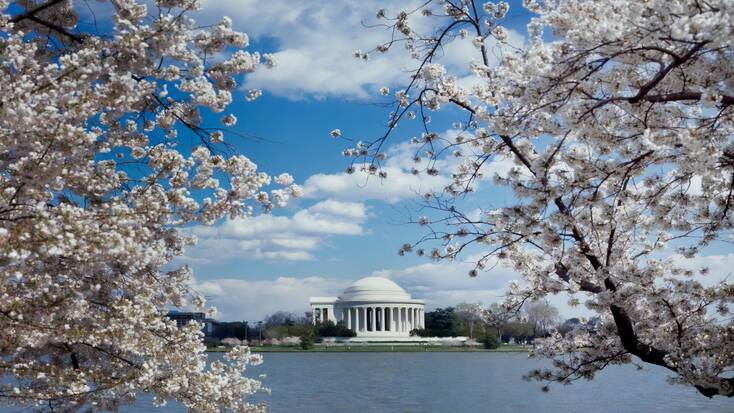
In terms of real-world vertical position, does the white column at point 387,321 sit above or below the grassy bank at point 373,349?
above

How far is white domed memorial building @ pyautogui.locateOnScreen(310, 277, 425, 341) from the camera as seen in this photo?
325ft

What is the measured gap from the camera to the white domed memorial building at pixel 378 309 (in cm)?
9900

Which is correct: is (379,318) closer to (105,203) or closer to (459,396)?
(459,396)

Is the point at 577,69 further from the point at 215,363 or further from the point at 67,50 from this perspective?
the point at 215,363

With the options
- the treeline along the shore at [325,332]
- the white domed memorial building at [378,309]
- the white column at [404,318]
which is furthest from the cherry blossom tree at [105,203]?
the white column at [404,318]

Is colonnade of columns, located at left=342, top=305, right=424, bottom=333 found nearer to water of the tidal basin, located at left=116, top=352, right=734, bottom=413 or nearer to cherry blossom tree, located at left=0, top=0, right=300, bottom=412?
water of the tidal basin, located at left=116, top=352, right=734, bottom=413

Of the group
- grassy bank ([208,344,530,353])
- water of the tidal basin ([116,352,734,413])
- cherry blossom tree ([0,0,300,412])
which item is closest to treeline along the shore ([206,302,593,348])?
grassy bank ([208,344,530,353])

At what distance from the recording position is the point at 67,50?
16.9 ft

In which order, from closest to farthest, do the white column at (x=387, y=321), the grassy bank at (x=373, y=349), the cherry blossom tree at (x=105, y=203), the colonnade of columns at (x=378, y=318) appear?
the cherry blossom tree at (x=105, y=203) < the grassy bank at (x=373, y=349) < the colonnade of columns at (x=378, y=318) < the white column at (x=387, y=321)

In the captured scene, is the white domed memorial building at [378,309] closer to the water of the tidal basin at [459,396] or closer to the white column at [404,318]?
the white column at [404,318]

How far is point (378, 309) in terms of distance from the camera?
99375 millimetres

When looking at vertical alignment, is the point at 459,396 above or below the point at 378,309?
below

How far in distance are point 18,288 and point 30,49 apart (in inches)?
60.2

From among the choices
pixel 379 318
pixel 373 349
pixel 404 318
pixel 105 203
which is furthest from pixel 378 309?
pixel 105 203
